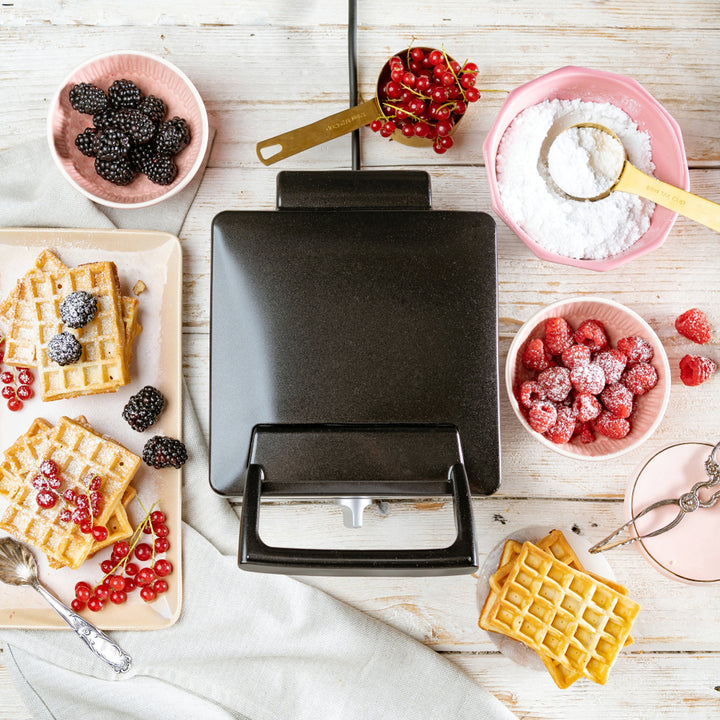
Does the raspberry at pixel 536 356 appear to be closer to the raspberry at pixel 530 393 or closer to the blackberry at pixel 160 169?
the raspberry at pixel 530 393

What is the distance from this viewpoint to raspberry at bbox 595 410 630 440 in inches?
38.7

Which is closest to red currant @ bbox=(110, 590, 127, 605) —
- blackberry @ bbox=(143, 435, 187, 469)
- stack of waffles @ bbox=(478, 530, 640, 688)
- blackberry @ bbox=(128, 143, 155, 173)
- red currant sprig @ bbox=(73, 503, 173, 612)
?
red currant sprig @ bbox=(73, 503, 173, 612)

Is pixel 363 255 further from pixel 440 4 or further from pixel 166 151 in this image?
pixel 440 4

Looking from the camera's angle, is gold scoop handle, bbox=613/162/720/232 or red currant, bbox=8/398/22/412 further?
red currant, bbox=8/398/22/412

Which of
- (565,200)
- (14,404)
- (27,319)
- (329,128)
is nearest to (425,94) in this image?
(329,128)

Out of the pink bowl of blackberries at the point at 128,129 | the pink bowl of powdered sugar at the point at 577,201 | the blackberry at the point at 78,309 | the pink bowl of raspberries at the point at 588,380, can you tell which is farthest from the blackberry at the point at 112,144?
the pink bowl of raspberries at the point at 588,380

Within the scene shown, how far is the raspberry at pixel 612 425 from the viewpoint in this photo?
3.22 ft

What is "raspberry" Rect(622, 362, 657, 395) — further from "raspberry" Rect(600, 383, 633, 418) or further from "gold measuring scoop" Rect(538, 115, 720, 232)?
"gold measuring scoop" Rect(538, 115, 720, 232)

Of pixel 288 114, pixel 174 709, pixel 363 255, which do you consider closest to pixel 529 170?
pixel 363 255

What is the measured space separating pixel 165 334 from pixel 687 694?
1071mm

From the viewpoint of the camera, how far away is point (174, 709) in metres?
1.05

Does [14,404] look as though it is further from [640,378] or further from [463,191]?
[640,378]

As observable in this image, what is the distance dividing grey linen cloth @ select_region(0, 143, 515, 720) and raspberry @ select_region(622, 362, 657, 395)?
54 cm

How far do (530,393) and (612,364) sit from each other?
13 cm
